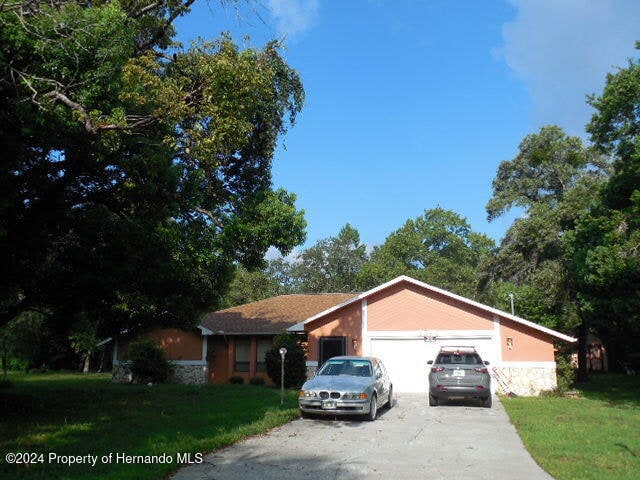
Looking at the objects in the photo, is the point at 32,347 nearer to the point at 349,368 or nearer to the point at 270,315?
the point at 270,315

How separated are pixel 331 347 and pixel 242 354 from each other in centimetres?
549

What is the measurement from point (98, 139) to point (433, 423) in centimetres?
957

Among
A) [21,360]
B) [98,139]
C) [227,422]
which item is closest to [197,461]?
[227,422]

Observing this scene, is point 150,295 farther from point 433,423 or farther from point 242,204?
point 433,423

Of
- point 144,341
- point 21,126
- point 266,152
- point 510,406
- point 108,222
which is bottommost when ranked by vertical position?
point 510,406

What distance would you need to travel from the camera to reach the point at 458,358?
16.3 metres

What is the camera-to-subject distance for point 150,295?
1484 cm

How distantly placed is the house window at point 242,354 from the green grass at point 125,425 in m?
8.37

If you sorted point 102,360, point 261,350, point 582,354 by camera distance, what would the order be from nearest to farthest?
point 261,350 < point 582,354 < point 102,360

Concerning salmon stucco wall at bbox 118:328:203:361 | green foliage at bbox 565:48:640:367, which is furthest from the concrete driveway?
salmon stucco wall at bbox 118:328:203:361

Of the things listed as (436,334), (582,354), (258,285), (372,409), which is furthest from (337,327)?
(258,285)

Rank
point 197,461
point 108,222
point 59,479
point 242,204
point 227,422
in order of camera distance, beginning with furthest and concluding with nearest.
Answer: point 242,204
point 108,222
point 227,422
point 197,461
point 59,479

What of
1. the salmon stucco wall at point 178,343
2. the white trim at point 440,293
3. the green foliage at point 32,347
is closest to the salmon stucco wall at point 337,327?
the white trim at point 440,293

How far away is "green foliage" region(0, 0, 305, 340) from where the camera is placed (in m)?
8.95
